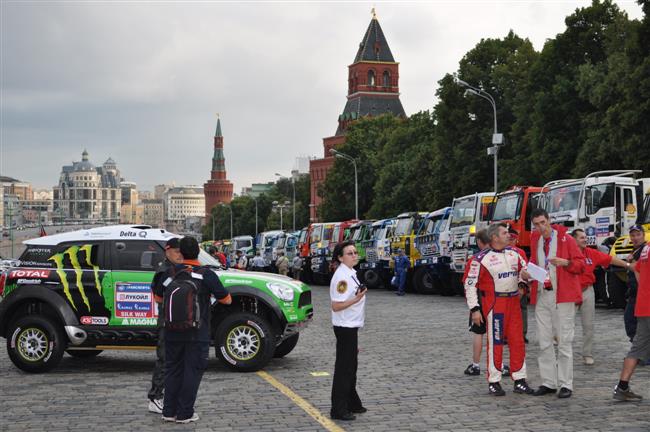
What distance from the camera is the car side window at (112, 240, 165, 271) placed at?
13.3 m

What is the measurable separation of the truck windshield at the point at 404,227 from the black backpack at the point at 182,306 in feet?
87.7

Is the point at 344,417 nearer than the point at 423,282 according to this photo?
Yes

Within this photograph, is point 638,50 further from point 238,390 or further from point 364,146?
point 364,146

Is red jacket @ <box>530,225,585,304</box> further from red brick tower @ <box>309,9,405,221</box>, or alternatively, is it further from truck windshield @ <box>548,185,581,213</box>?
red brick tower @ <box>309,9,405,221</box>

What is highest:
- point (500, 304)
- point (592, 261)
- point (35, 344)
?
point (592, 261)

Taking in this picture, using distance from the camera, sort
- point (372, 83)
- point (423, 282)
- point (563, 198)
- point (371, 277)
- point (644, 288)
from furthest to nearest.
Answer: point (372, 83)
point (371, 277)
point (423, 282)
point (563, 198)
point (644, 288)

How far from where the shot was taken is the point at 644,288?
10.1m

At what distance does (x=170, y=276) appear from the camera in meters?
9.73

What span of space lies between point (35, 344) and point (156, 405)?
12.2 ft

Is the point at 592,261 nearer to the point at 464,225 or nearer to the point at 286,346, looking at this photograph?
the point at 286,346

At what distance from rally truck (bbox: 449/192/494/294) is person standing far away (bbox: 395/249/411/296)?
7.22 feet

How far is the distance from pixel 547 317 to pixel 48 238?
21.9ft

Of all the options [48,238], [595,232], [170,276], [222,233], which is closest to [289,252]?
[595,232]

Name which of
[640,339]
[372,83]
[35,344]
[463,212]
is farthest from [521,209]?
[372,83]
